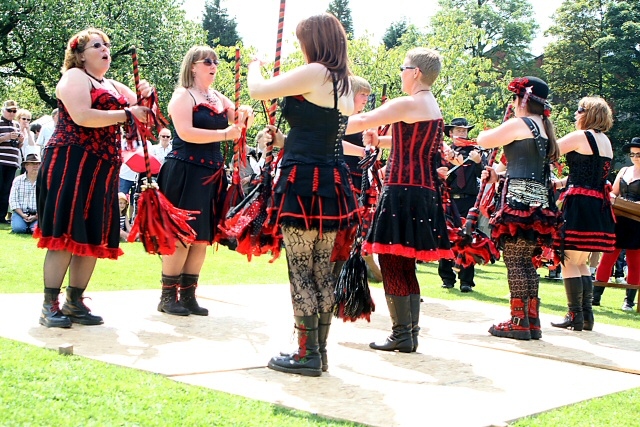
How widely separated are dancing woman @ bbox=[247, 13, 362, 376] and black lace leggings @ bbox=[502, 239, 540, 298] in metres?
2.19

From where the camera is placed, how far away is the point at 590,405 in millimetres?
3994

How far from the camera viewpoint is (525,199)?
6.04 metres

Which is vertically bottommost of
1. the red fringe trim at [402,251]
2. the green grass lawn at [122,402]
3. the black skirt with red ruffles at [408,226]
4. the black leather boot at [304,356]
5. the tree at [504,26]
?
the green grass lawn at [122,402]

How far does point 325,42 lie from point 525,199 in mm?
2414

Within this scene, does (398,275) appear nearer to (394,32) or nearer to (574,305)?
(574,305)

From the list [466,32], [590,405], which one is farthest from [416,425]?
[466,32]

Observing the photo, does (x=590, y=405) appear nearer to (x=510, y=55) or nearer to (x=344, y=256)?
(x=344, y=256)

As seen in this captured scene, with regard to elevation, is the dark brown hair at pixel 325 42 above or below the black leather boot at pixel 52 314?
above

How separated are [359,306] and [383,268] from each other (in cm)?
30

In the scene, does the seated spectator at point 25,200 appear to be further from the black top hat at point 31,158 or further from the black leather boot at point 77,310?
the black leather boot at point 77,310


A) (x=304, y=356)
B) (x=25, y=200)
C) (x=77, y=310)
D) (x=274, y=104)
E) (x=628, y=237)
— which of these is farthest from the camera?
(x=25, y=200)

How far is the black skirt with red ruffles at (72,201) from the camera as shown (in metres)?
5.29

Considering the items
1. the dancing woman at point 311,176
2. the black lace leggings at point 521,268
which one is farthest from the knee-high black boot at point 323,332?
the black lace leggings at point 521,268

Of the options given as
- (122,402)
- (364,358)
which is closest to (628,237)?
(364,358)
